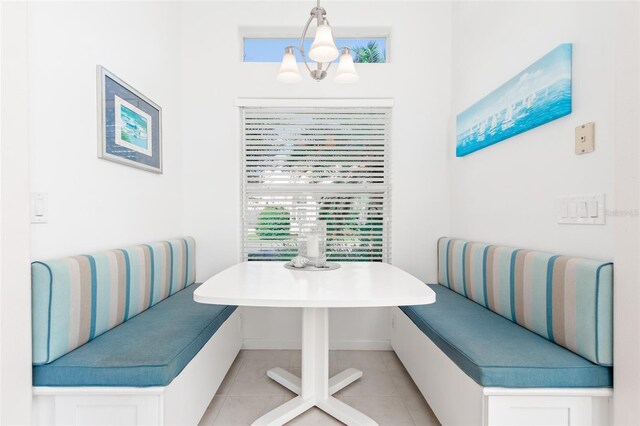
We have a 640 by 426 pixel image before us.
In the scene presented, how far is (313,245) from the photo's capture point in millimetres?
1987

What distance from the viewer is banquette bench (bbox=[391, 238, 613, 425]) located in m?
1.24

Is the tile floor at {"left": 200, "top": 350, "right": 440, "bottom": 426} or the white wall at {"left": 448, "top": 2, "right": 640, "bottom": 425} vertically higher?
the white wall at {"left": 448, "top": 2, "right": 640, "bottom": 425}

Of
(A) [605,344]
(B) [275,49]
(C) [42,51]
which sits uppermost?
(B) [275,49]

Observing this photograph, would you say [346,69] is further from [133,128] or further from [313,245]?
[133,128]

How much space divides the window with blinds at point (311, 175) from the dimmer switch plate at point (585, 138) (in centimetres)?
143

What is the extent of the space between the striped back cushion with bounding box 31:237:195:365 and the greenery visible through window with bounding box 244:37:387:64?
1.78 metres

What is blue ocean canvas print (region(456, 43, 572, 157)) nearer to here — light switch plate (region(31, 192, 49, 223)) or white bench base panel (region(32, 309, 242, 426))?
white bench base panel (region(32, 309, 242, 426))

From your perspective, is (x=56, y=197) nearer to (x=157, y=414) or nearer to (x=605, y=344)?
(x=157, y=414)

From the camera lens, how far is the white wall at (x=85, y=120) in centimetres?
137

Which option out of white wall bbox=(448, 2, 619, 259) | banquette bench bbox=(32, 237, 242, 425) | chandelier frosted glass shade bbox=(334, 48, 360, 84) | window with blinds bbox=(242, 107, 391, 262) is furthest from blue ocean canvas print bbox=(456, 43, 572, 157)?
banquette bench bbox=(32, 237, 242, 425)

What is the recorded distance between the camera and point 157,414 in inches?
49.8

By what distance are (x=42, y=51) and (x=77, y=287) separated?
99 cm

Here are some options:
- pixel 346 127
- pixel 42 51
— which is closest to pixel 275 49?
pixel 346 127
